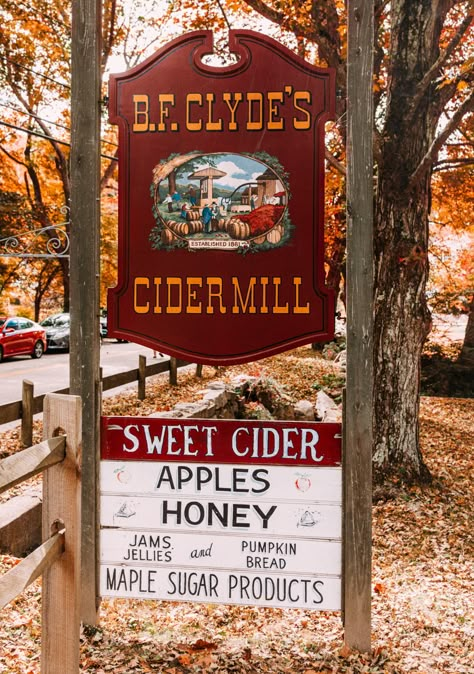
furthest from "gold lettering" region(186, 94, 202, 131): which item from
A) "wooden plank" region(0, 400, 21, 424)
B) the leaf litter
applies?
"wooden plank" region(0, 400, 21, 424)

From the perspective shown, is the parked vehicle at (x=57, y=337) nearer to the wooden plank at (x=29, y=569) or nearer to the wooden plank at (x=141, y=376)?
the wooden plank at (x=141, y=376)

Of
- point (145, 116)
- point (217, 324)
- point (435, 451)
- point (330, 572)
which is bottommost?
point (435, 451)

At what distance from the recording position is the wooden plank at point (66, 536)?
115 inches

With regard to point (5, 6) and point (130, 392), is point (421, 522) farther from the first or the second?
point (5, 6)

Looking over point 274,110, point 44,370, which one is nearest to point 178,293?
point 274,110

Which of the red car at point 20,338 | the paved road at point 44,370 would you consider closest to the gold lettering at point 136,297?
the paved road at point 44,370

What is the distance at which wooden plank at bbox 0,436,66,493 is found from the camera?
2.40 m

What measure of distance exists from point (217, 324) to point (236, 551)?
1.22 meters

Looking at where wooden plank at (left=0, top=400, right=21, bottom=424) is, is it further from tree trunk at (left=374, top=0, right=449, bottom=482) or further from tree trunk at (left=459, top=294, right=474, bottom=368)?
tree trunk at (left=459, top=294, right=474, bottom=368)

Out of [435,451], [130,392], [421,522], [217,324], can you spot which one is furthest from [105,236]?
[217,324]

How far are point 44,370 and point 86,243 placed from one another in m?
14.4

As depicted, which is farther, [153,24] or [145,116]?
[153,24]

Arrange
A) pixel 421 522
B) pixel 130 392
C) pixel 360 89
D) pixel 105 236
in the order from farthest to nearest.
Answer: pixel 105 236
pixel 130 392
pixel 421 522
pixel 360 89

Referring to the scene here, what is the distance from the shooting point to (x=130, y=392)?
13.0 metres
